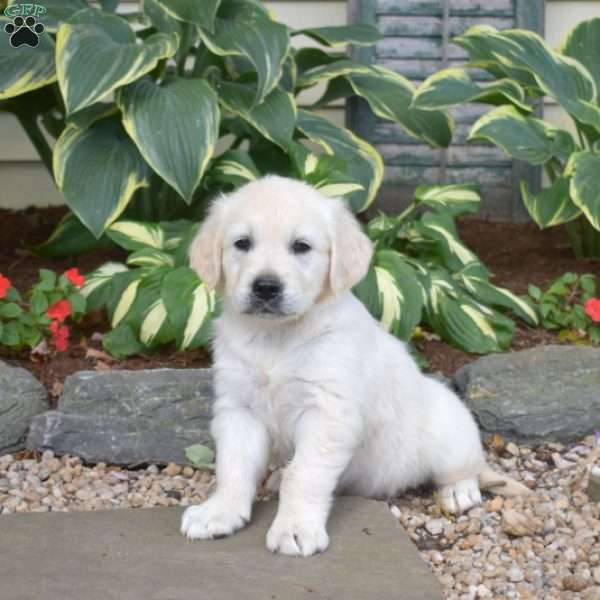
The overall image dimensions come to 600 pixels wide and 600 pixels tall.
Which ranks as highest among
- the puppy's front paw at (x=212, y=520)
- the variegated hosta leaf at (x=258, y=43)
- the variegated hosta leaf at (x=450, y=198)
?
the variegated hosta leaf at (x=258, y=43)

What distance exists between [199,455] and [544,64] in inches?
100

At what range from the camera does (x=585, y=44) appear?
5.62 m

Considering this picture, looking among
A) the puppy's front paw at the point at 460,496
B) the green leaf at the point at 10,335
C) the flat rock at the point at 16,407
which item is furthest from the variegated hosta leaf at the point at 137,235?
the puppy's front paw at the point at 460,496

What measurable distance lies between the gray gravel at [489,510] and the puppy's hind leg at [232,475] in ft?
1.62

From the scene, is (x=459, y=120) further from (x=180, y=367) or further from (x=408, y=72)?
(x=180, y=367)

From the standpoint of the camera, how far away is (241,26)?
4.93 meters

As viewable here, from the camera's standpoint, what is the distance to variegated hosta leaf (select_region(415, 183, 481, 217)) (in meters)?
5.12

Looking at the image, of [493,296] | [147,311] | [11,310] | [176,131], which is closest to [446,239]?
[493,296]

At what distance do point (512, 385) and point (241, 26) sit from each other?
1952 millimetres

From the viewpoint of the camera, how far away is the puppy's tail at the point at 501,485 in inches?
149

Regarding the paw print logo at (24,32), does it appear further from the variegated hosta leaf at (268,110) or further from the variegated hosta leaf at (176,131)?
the variegated hosta leaf at (268,110)

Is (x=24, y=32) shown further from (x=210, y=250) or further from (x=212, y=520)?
(x=212, y=520)

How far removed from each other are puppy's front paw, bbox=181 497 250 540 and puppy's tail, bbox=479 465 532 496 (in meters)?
0.91

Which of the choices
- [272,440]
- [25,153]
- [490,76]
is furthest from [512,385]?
[25,153]
